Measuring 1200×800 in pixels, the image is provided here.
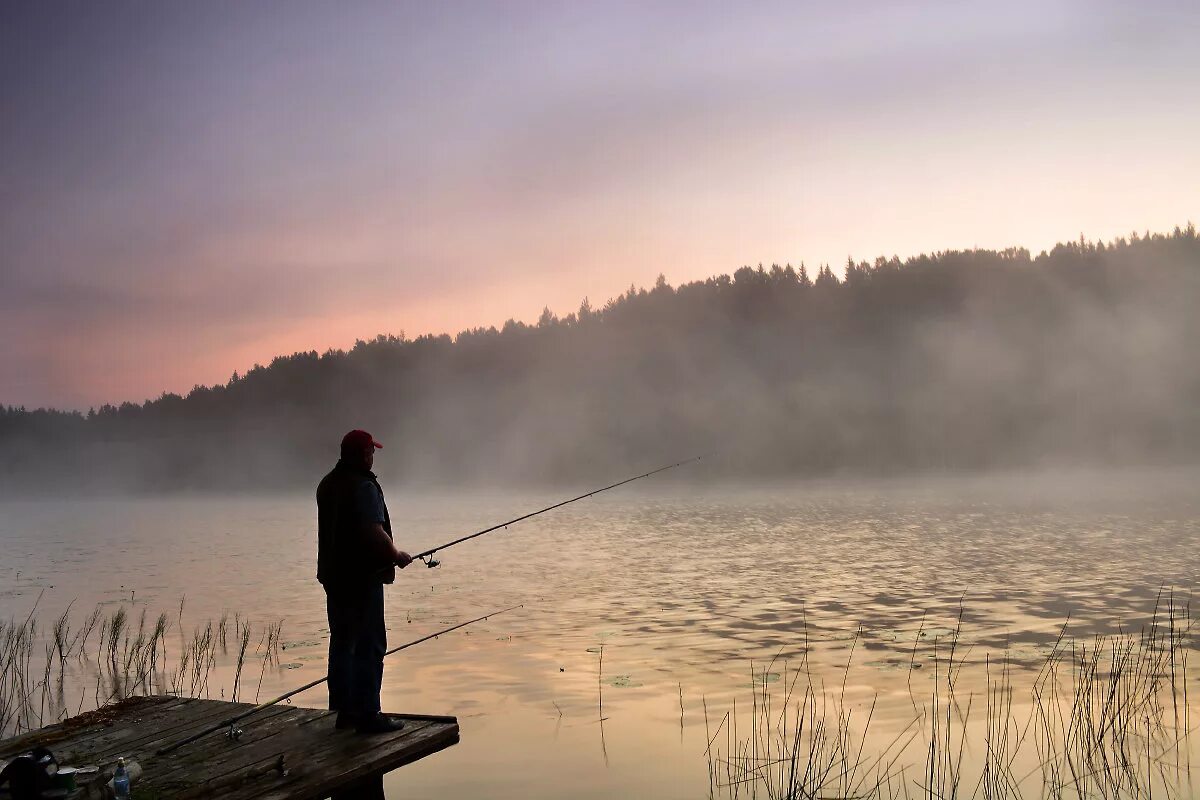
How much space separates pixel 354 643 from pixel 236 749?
1.03m

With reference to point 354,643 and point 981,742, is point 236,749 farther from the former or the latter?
point 981,742

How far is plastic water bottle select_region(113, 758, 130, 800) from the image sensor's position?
19.1 ft

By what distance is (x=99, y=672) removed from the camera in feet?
51.0

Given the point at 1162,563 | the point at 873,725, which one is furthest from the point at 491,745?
the point at 1162,563

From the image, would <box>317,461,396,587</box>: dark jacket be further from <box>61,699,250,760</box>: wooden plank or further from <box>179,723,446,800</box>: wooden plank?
<box>61,699,250,760</box>: wooden plank

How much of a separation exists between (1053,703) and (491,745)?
616 cm

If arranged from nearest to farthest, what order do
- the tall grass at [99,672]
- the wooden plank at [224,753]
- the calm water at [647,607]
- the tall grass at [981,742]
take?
1. the wooden plank at [224,753]
2. the tall grass at [981,742]
3. the calm water at [647,607]
4. the tall grass at [99,672]

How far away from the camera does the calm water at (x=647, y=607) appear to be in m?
11.0

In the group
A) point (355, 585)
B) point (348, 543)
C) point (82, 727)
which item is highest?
point (348, 543)

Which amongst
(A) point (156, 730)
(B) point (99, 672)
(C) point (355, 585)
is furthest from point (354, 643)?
(B) point (99, 672)

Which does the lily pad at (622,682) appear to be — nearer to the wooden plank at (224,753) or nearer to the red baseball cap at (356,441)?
the wooden plank at (224,753)

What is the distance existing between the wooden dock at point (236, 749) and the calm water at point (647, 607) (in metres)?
2.37

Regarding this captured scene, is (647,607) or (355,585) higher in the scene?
(355,585)

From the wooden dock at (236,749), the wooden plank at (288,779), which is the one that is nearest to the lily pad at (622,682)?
the wooden dock at (236,749)
